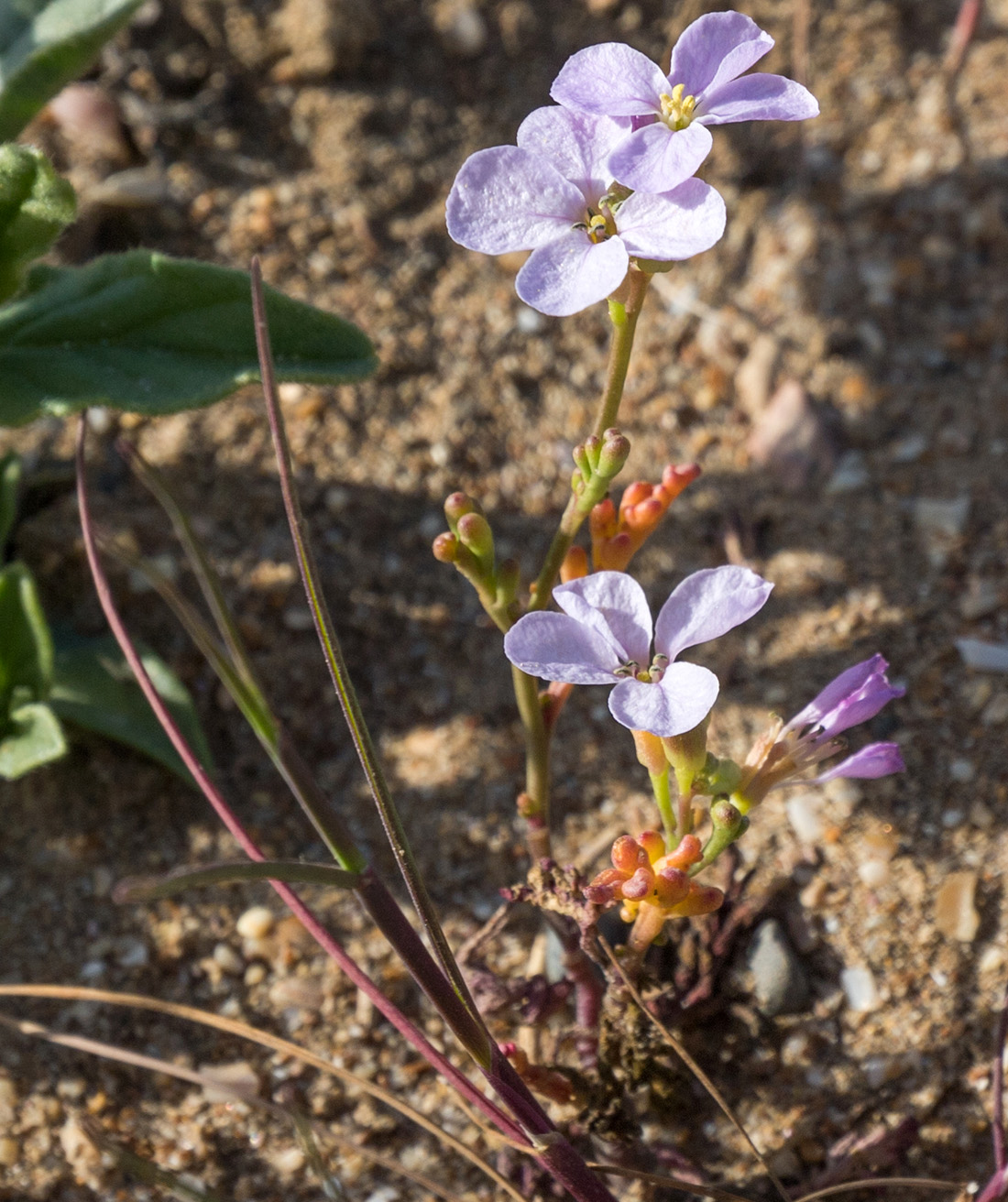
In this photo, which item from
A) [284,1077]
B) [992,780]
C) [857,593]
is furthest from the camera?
[857,593]

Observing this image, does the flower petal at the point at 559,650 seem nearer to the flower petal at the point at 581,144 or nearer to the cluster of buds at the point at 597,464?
the cluster of buds at the point at 597,464

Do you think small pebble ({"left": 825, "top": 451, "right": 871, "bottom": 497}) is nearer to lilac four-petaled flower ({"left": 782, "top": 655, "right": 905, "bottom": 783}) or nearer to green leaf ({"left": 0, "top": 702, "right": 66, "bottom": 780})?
lilac four-petaled flower ({"left": 782, "top": 655, "right": 905, "bottom": 783})

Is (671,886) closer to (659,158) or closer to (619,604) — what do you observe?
(619,604)

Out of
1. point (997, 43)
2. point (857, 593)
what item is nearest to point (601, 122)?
point (857, 593)

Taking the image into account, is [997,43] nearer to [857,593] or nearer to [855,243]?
[855,243]

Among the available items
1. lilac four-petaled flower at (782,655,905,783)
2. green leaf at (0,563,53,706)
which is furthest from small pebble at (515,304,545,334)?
lilac four-petaled flower at (782,655,905,783)

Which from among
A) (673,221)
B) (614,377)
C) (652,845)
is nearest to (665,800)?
(652,845)

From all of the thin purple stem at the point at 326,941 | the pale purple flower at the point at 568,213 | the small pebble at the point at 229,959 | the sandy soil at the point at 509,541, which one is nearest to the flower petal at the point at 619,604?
the pale purple flower at the point at 568,213
